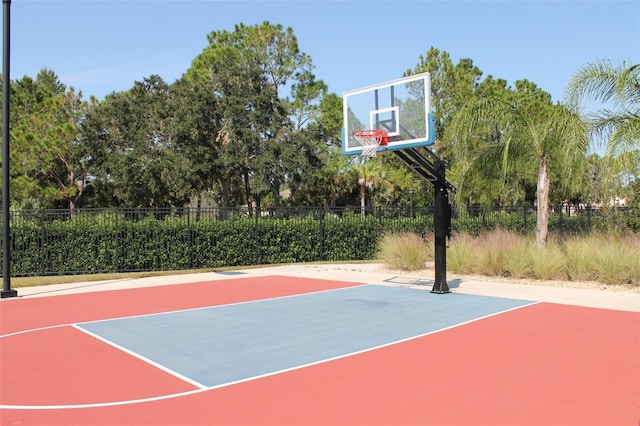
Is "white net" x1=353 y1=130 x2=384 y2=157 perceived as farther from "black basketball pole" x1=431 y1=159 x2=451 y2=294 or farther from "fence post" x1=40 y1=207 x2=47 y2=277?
"fence post" x1=40 y1=207 x2=47 y2=277

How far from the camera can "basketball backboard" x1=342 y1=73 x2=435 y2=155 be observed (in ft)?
42.3

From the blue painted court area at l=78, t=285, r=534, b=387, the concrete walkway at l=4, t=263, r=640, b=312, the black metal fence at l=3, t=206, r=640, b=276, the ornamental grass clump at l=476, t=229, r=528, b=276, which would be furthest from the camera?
the black metal fence at l=3, t=206, r=640, b=276

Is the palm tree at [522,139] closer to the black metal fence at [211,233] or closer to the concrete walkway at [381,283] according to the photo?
the concrete walkway at [381,283]

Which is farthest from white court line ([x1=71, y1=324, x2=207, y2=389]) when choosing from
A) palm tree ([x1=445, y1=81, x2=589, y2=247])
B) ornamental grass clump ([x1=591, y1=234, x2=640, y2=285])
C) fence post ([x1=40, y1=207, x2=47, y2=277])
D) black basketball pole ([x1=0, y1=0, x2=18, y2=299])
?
palm tree ([x1=445, y1=81, x2=589, y2=247])

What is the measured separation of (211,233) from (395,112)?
9448 millimetres

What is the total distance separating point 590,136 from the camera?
15891mm

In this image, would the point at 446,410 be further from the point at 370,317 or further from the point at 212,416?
the point at 370,317

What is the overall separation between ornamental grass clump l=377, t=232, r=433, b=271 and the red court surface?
8425 millimetres

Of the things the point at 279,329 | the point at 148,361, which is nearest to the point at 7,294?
the point at 279,329

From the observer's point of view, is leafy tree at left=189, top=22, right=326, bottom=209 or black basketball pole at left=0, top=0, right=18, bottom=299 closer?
black basketball pole at left=0, top=0, right=18, bottom=299

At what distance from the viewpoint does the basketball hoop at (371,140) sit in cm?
1372

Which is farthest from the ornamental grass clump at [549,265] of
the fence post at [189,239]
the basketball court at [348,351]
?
the fence post at [189,239]

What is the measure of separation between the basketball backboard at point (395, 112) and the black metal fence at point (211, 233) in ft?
24.5

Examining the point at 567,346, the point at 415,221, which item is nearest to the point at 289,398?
the point at 567,346
